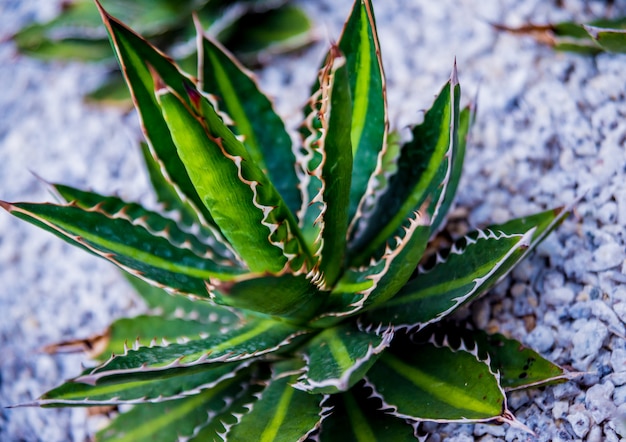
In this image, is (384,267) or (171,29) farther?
(171,29)

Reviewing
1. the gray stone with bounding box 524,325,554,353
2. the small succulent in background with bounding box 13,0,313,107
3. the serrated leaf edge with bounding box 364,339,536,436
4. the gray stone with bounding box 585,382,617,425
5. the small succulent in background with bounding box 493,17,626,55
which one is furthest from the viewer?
the small succulent in background with bounding box 13,0,313,107

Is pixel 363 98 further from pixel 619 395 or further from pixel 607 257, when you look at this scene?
pixel 619 395

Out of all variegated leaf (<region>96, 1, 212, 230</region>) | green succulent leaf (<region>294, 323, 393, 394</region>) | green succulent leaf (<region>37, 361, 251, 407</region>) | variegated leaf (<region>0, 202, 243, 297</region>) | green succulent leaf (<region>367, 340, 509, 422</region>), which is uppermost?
variegated leaf (<region>96, 1, 212, 230</region>)

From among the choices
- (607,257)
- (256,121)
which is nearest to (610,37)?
(607,257)

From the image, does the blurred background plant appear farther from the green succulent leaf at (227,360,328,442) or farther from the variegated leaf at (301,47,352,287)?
the green succulent leaf at (227,360,328,442)

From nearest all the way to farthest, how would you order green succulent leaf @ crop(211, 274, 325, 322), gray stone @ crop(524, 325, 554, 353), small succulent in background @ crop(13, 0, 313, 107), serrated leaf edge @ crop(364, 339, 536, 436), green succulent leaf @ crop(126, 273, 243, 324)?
1. green succulent leaf @ crop(211, 274, 325, 322)
2. serrated leaf edge @ crop(364, 339, 536, 436)
3. gray stone @ crop(524, 325, 554, 353)
4. green succulent leaf @ crop(126, 273, 243, 324)
5. small succulent in background @ crop(13, 0, 313, 107)

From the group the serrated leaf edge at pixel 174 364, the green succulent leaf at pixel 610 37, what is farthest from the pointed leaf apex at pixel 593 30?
the serrated leaf edge at pixel 174 364

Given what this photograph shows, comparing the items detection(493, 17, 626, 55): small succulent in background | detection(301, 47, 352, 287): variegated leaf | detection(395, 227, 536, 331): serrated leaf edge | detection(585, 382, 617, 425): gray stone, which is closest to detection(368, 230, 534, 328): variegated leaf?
detection(395, 227, 536, 331): serrated leaf edge

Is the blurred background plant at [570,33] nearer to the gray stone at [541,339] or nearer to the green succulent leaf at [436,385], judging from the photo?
the gray stone at [541,339]
